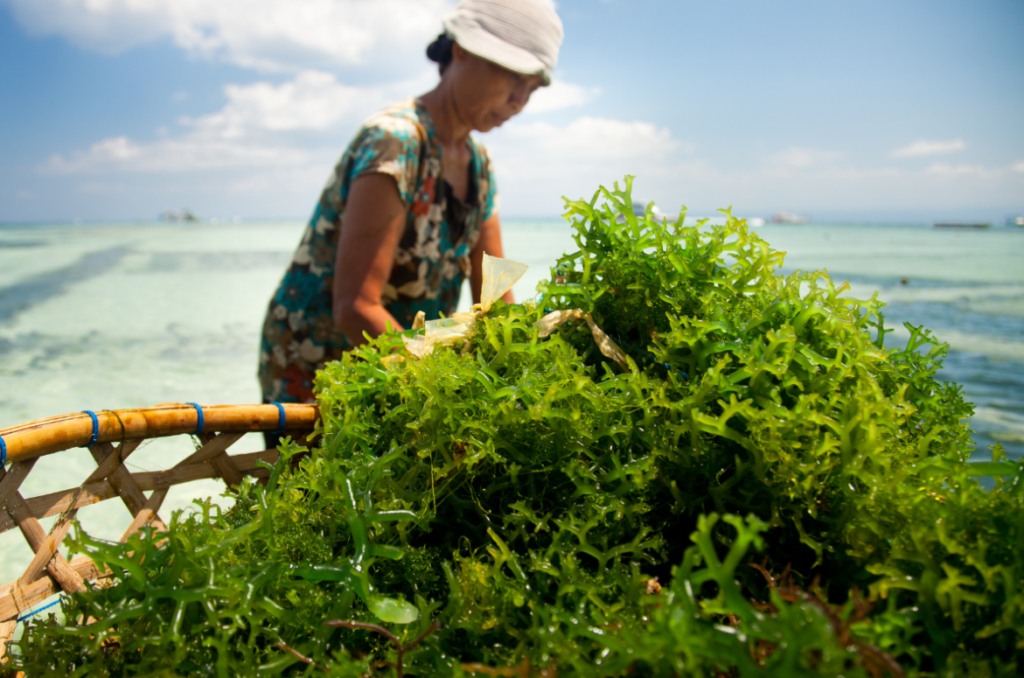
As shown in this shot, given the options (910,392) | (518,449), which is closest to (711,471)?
(518,449)

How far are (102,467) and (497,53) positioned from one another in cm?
180

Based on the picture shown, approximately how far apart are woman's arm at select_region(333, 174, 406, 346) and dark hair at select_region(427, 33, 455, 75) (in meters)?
0.80

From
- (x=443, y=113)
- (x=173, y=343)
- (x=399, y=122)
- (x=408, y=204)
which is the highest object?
(x=443, y=113)

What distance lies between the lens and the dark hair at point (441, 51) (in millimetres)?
2383

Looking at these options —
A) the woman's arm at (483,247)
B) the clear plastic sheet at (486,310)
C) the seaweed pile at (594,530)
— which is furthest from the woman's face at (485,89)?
the seaweed pile at (594,530)

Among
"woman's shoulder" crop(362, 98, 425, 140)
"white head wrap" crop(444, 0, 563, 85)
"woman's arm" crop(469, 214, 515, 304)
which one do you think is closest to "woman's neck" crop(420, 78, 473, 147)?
"woman's shoulder" crop(362, 98, 425, 140)

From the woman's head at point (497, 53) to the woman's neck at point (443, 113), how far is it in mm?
27

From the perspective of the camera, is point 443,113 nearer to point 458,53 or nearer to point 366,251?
point 458,53

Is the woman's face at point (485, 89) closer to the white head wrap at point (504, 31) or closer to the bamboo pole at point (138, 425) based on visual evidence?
the white head wrap at point (504, 31)

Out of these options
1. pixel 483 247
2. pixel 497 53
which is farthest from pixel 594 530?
pixel 483 247

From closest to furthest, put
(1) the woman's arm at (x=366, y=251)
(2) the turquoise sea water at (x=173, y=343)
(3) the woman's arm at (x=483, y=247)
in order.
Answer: (1) the woman's arm at (x=366, y=251), (3) the woman's arm at (x=483, y=247), (2) the turquoise sea water at (x=173, y=343)

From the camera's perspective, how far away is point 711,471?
0.83 metres

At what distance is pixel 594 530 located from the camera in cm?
79

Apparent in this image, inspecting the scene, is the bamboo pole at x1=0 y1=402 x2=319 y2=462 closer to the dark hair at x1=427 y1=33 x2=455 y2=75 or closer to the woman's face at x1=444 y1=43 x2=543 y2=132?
the woman's face at x1=444 y1=43 x2=543 y2=132
